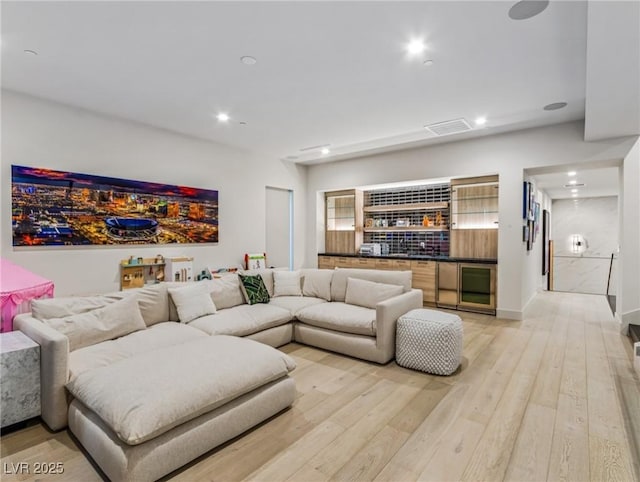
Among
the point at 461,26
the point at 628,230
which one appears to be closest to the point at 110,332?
the point at 461,26

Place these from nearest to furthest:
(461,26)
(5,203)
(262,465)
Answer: (262,465) → (461,26) → (5,203)

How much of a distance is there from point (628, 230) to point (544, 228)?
4076 millimetres

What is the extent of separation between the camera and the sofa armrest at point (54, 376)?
86.7 inches

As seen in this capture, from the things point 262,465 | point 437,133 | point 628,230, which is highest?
point 437,133

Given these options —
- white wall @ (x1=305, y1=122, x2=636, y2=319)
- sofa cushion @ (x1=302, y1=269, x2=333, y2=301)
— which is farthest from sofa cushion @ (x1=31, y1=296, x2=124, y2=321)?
white wall @ (x1=305, y1=122, x2=636, y2=319)

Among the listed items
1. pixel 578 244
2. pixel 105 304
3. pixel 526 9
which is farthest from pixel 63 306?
pixel 578 244

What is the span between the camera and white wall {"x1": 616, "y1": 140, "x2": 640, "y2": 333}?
14.1 ft

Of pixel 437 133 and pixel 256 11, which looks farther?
pixel 437 133

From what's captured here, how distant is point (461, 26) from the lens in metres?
2.55

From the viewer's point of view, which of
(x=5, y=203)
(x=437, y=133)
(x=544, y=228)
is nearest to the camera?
(x=5, y=203)

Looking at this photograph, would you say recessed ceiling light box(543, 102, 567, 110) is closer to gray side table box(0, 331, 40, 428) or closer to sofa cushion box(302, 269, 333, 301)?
sofa cushion box(302, 269, 333, 301)

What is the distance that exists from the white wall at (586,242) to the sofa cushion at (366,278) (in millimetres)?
7857

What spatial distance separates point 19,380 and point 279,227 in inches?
199

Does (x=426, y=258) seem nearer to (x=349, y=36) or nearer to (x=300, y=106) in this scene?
(x=300, y=106)
